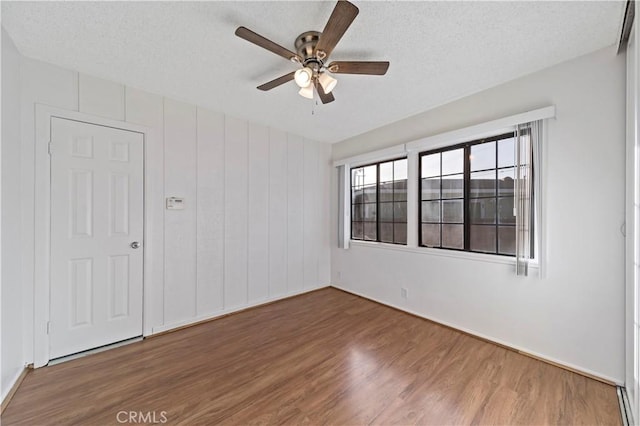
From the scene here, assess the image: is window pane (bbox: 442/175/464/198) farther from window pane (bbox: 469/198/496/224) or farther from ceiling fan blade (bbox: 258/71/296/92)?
ceiling fan blade (bbox: 258/71/296/92)

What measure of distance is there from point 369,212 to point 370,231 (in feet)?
1.02

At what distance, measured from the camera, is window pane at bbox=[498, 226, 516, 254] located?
8.32 feet

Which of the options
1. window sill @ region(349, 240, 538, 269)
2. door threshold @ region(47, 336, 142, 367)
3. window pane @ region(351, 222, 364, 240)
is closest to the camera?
door threshold @ region(47, 336, 142, 367)

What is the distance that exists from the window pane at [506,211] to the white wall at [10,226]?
416 centimetres

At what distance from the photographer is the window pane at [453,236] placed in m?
2.93

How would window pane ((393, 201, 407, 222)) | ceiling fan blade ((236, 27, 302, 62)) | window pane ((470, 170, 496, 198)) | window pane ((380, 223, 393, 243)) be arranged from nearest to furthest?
1. ceiling fan blade ((236, 27, 302, 62))
2. window pane ((470, 170, 496, 198))
3. window pane ((393, 201, 407, 222))
4. window pane ((380, 223, 393, 243))

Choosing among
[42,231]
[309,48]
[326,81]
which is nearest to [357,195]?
[326,81]

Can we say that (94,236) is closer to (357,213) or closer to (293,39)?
(293,39)

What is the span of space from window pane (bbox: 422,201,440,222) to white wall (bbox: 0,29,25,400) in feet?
12.7

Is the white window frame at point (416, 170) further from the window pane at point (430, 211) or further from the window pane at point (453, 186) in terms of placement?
the window pane at point (453, 186)

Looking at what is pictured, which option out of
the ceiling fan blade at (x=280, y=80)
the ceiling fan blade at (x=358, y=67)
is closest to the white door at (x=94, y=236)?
the ceiling fan blade at (x=280, y=80)

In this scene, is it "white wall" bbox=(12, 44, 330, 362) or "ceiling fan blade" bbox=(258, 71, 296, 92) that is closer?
"ceiling fan blade" bbox=(258, 71, 296, 92)

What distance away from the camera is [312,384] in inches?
77.0

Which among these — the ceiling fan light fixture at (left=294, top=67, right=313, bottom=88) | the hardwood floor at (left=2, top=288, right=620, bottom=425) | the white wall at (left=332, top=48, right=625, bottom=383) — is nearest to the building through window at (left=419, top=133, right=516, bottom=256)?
the white wall at (left=332, top=48, right=625, bottom=383)
